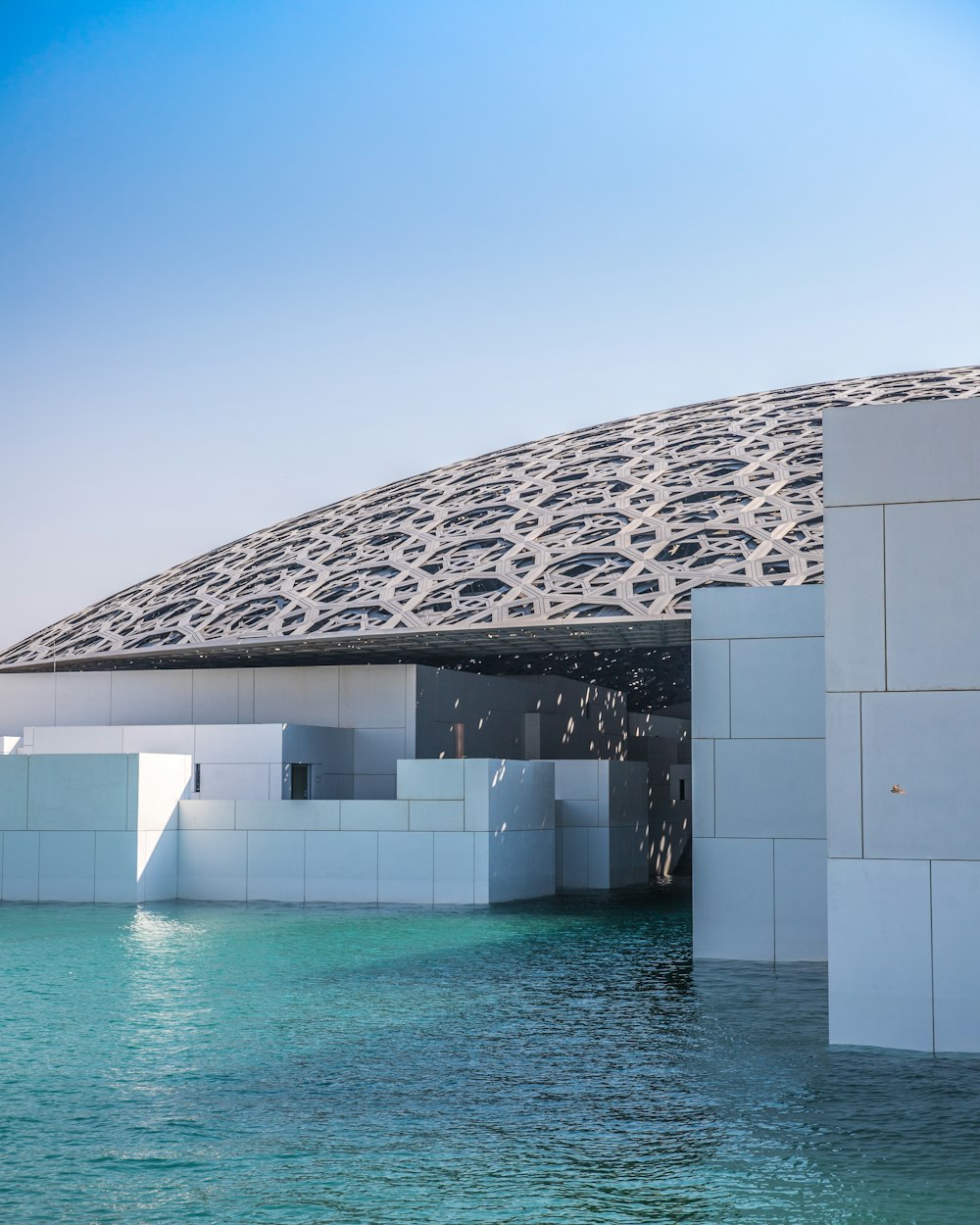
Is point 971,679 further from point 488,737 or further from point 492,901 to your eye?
point 488,737

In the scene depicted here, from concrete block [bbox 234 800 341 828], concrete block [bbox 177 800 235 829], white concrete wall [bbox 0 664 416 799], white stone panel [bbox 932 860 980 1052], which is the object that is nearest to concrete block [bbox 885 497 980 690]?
white stone panel [bbox 932 860 980 1052]

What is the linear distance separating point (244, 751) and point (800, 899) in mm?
13781

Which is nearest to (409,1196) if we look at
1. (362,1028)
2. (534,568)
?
(362,1028)

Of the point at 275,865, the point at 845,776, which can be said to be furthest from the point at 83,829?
the point at 845,776

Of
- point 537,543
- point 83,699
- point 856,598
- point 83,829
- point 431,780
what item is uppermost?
point 537,543

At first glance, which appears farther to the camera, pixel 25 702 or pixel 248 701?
pixel 25 702

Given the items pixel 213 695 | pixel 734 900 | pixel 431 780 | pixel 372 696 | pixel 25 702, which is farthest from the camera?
pixel 25 702

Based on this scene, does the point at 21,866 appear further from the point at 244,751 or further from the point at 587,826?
the point at 587,826

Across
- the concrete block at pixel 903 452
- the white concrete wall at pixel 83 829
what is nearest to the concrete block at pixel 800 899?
the concrete block at pixel 903 452

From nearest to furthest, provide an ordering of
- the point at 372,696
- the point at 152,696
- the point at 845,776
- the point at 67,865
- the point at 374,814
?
the point at 845,776, the point at 374,814, the point at 67,865, the point at 372,696, the point at 152,696

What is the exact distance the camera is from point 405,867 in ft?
81.7

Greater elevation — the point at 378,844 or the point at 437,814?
the point at 437,814

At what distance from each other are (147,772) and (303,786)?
4.48 metres

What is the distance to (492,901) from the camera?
2477cm
